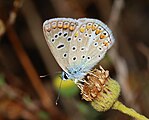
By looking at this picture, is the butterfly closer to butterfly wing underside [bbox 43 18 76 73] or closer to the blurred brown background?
butterfly wing underside [bbox 43 18 76 73]

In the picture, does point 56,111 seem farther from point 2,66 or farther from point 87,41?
point 87,41

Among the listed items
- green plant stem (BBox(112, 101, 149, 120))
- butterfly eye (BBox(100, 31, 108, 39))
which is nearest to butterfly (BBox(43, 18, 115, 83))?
butterfly eye (BBox(100, 31, 108, 39))

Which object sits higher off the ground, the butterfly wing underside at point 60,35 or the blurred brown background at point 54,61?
the butterfly wing underside at point 60,35

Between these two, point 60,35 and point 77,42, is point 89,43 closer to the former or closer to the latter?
point 77,42

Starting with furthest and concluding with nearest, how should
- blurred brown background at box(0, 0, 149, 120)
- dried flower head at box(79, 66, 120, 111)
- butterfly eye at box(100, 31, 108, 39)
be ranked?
blurred brown background at box(0, 0, 149, 120)
butterfly eye at box(100, 31, 108, 39)
dried flower head at box(79, 66, 120, 111)

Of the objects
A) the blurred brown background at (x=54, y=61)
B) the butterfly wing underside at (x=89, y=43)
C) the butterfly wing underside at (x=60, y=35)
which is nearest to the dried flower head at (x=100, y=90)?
the butterfly wing underside at (x=89, y=43)

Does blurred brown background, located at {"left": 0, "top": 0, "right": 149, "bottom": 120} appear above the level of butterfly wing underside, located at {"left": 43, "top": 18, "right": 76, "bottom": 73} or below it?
below

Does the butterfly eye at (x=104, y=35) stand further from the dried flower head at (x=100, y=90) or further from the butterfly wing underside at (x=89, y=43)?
the dried flower head at (x=100, y=90)
